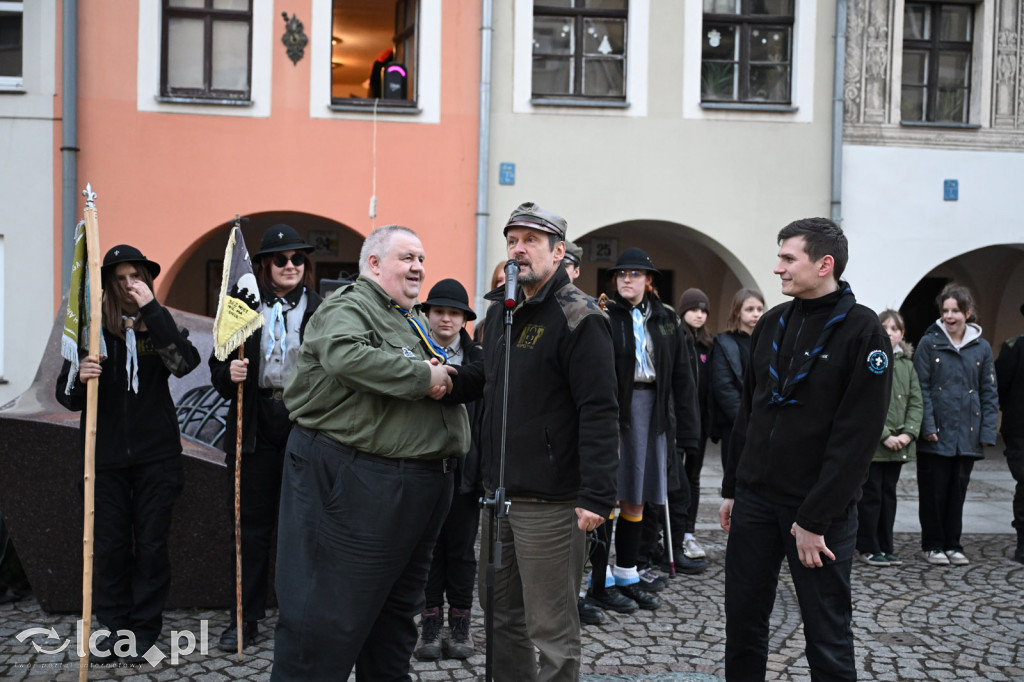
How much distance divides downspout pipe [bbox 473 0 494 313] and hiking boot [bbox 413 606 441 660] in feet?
22.7

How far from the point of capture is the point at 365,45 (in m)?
15.1

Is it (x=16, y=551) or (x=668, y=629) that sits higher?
(x=16, y=551)

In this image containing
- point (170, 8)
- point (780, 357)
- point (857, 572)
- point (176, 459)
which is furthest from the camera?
point (170, 8)

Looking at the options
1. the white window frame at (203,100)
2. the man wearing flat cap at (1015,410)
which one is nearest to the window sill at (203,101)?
the white window frame at (203,100)

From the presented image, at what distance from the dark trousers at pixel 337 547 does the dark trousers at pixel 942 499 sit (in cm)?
528

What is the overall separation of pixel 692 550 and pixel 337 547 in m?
4.19

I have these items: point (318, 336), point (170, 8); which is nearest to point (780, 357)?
point (318, 336)

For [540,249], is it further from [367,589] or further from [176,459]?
[176,459]

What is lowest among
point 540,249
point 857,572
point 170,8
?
point 857,572

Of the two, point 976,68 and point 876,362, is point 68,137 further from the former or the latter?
point 976,68

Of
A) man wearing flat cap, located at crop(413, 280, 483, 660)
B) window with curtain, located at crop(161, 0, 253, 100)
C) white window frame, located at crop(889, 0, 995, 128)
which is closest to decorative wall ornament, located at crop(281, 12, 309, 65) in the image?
window with curtain, located at crop(161, 0, 253, 100)

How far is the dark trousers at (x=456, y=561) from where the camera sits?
5176mm

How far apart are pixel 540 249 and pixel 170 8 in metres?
9.55

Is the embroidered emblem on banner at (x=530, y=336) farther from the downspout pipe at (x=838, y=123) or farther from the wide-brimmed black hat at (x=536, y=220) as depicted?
the downspout pipe at (x=838, y=123)
